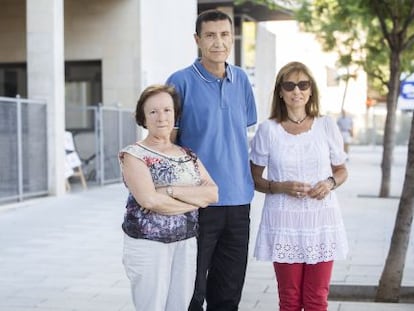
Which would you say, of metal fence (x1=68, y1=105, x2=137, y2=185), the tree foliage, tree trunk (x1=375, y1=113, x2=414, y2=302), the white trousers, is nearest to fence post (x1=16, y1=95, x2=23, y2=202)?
metal fence (x1=68, y1=105, x2=137, y2=185)

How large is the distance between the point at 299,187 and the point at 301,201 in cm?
12

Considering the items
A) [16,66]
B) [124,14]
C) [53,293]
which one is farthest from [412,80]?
[53,293]

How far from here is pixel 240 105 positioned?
4.19 m

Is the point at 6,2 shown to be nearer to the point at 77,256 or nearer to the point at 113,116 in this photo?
the point at 113,116

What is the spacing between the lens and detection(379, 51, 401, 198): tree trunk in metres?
14.2

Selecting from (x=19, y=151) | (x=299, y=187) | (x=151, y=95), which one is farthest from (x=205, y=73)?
(x=19, y=151)

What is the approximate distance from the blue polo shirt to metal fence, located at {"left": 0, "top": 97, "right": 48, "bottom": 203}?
28.8 ft

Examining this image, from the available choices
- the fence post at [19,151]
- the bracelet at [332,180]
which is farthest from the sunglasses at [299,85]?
the fence post at [19,151]

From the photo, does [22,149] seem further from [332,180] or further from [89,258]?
[332,180]

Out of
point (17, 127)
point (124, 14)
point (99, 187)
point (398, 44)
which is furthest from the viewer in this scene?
point (124, 14)

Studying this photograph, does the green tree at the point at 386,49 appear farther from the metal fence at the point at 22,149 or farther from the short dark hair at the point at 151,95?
the metal fence at the point at 22,149

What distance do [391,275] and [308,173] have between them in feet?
8.05

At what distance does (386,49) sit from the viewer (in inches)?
739

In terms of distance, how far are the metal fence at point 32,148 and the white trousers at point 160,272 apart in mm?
9085
